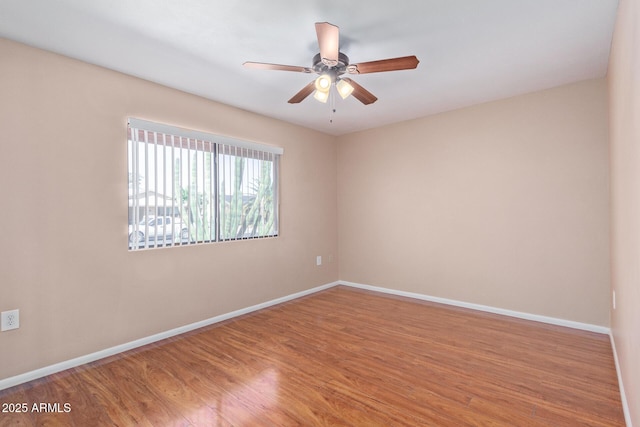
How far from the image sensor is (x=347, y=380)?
2164 millimetres

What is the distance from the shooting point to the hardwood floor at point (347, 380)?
1789 mm

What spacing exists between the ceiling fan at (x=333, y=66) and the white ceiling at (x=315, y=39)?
191 mm

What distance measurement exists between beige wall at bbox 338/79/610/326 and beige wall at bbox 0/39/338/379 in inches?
88.1

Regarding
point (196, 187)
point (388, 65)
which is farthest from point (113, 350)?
point (388, 65)

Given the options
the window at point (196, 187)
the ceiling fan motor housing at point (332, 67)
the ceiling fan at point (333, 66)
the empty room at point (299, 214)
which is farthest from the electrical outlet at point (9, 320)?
the ceiling fan motor housing at point (332, 67)

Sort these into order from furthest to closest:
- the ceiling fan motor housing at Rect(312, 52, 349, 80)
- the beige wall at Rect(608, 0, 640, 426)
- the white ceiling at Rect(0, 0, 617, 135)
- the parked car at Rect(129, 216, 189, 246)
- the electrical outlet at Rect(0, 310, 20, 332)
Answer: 1. the parked car at Rect(129, 216, 189, 246)
2. the ceiling fan motor housing at Rect(312, 52, 349, 80)
3. the electrical outlet at Rect(0, 310, 20, 332)
4. the white ceiling at Rect(0, 0, 617, 135)
5. the beige wall at Rect(608, 0, 640, 426)

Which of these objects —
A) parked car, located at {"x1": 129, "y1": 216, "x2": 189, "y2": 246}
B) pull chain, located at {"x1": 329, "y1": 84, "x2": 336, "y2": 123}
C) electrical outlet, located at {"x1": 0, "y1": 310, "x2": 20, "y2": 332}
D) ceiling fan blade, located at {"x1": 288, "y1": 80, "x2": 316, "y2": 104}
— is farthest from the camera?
pull chain, located at {"x1": 329, "y1": 84, "x2": 336, "y2": 123}

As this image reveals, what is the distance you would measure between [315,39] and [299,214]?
251 centimetres

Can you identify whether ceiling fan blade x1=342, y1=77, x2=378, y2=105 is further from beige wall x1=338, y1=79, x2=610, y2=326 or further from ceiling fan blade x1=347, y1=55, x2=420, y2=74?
beige wall x1=338, y1=79, x2=610, y2=326

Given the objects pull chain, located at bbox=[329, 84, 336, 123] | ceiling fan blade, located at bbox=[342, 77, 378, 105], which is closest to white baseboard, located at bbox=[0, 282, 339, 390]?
pull chain, located at bbox=[329, 84, 336, 123]

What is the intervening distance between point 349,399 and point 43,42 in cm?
321

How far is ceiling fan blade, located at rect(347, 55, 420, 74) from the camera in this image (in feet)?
6.35

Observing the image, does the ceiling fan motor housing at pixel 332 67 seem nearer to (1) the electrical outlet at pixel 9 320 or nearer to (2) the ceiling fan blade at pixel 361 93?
(2) the ceiling fan blade at pixel 361 93

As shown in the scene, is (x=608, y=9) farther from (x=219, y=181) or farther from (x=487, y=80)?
(x=219, y=181)
